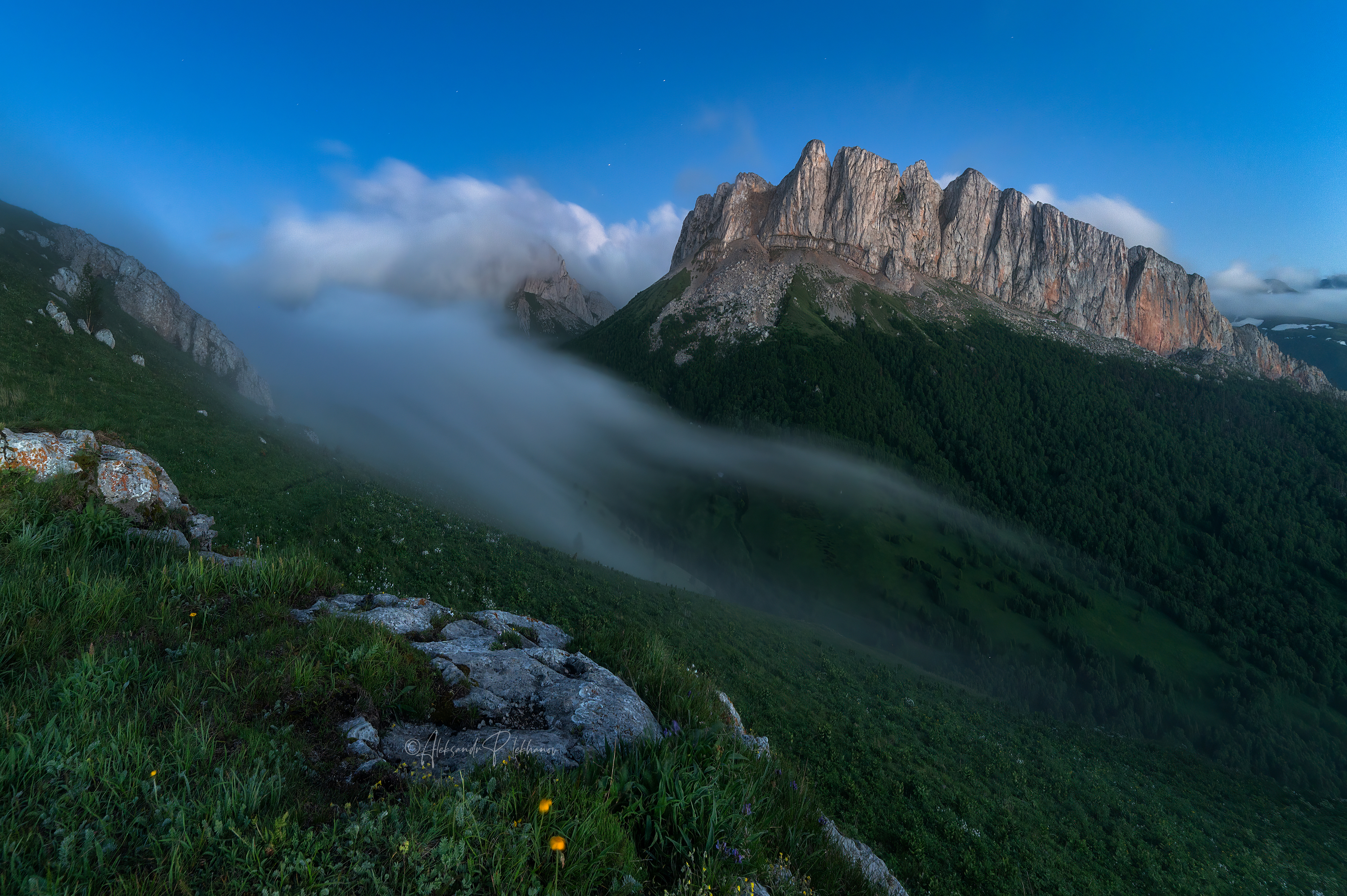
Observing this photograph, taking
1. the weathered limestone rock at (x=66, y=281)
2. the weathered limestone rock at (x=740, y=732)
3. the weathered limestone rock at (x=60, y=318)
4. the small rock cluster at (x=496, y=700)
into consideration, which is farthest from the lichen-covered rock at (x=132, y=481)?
the weathered limestone rock at (x=66, y=281)

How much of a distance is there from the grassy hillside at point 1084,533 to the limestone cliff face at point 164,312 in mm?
86125

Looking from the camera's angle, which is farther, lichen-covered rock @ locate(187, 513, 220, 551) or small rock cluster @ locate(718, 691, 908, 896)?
lichen-covered rock @ locate(187, 513, 220, 551)

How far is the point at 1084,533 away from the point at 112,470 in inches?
7094

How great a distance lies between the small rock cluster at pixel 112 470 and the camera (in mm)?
7605

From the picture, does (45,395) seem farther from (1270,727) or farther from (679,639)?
(1270,727)

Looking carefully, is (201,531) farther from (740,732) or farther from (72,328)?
(72,328)

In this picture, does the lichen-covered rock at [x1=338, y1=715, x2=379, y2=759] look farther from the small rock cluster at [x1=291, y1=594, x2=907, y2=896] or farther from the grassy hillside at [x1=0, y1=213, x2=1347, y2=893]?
the grassy hillside at [x1=0, y1=213, x2=1347, y2=893]

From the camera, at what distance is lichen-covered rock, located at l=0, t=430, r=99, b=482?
7414 millimetres

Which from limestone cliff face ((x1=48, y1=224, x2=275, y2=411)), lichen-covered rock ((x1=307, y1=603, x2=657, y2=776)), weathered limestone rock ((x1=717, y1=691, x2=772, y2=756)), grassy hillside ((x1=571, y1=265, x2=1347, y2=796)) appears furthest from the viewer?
grassy hillside ((x1=571, y1=265, x2=1347, y2=796))

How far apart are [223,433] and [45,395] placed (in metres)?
7.79

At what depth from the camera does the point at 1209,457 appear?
523ft

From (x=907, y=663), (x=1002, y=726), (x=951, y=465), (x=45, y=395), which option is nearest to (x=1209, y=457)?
(x=951, y=465)

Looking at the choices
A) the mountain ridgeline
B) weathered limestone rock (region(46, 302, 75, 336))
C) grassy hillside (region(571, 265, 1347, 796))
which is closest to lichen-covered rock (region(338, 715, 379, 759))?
weathered limestone rock (region(46, 302, 75, 336))

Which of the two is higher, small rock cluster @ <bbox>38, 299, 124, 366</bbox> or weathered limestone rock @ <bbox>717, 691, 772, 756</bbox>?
small rock cluster @ <bbox>38, 299, 124, 366</bbox>
